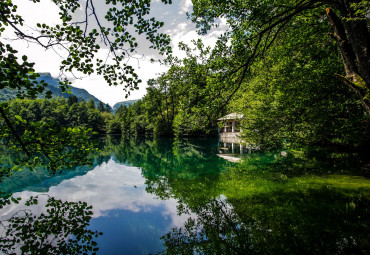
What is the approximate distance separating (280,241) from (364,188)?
587cm

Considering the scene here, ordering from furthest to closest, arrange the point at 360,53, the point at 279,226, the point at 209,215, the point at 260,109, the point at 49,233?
the point at 260,109, the point at 209,215, the point at 49,233, the point at 279,226, the point at 360,53

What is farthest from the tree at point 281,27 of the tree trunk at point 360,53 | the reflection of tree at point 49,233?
the reflection of tree at point 49,233

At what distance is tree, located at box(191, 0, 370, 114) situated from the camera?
4926mm

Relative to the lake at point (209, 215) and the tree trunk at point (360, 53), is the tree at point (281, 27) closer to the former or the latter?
the tree trunk at point (360, 53)

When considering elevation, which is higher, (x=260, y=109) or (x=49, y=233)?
(x=260, y=109)

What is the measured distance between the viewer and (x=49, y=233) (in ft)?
19.3

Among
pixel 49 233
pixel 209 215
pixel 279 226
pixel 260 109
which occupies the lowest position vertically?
pixel 49 233

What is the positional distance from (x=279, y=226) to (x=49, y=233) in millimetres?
7359

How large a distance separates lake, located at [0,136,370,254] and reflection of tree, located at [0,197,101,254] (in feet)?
0.09

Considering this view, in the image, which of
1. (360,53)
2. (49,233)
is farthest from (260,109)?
(49,233)

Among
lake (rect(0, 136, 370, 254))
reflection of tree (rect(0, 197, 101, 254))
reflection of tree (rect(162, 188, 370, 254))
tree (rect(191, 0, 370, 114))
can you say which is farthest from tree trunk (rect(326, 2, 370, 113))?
reflection of tree (rect(0, 197, 101, 254))

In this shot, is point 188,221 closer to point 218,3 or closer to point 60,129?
point 60,129

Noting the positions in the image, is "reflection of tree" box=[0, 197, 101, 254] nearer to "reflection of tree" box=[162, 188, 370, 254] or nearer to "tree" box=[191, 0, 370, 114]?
"reflection of tree" box=[162, 188, 370, 254]

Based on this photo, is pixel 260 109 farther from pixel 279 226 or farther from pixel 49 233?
pixel 49 233
